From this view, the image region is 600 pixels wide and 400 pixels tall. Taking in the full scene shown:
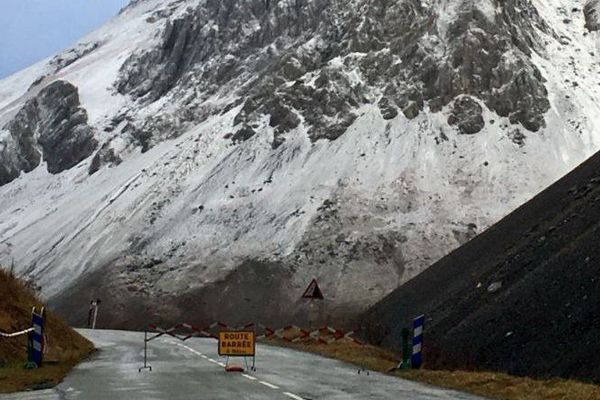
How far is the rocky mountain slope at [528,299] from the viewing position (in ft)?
60.8

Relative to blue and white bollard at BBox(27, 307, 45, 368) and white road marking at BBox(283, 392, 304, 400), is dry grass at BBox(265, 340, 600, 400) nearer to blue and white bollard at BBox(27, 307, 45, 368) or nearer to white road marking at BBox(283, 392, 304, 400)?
white road marking at BBox(283, 392, 304, 400)

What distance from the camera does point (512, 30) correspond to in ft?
324

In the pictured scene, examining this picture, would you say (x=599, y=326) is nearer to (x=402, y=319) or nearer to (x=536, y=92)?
(x=402, y=319)

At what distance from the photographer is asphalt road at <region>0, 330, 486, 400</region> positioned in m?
15.1

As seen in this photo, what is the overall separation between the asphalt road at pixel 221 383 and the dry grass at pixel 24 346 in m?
0.61

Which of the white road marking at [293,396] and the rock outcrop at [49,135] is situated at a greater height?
the white road marking at [293,396]

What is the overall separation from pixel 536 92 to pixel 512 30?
1076 cm

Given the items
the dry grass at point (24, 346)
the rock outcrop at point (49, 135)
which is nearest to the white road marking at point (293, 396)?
the dry grass at point (24, 346)

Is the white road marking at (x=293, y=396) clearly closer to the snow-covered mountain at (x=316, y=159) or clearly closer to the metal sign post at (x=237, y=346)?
the metal sign post at (x=237, y=346)

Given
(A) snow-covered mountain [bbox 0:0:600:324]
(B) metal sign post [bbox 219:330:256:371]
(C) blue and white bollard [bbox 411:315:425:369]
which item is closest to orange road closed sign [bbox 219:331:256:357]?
(B) metal sign post [bbox 219:330:256:371]

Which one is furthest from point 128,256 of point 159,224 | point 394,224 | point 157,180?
point 394,224

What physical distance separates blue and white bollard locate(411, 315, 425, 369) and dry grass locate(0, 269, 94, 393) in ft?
29.8

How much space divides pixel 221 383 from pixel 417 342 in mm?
6346

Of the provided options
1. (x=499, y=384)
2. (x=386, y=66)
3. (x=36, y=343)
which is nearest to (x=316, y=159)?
(x=386, y=66)
